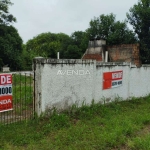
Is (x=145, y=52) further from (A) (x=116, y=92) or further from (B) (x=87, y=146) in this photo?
(B) (x=87, y=146)

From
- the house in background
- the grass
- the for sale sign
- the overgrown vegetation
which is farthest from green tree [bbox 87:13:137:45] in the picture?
the for sale sign

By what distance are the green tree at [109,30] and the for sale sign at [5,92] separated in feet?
52.7

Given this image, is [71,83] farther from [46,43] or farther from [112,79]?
[46,43]

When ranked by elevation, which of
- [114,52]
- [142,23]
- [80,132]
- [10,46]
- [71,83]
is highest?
[142,23]

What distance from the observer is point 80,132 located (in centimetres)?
414

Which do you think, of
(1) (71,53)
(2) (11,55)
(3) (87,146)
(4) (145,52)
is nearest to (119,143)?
(3) (87,146)

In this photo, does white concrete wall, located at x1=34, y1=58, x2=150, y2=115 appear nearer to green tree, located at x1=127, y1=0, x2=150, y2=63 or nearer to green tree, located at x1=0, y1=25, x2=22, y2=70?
green tree, located at x1=127, y1=0, x2=150, y2=63

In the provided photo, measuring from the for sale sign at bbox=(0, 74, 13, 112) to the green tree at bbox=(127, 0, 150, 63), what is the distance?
45.6 feet

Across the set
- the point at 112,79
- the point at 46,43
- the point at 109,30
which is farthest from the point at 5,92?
the point at 46,43

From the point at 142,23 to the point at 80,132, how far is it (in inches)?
555

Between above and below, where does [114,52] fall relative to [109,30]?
below

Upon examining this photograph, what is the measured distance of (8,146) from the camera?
3418mm

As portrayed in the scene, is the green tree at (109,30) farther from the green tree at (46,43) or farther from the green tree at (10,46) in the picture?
the green tree at (46,43)

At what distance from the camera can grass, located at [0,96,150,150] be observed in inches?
142
